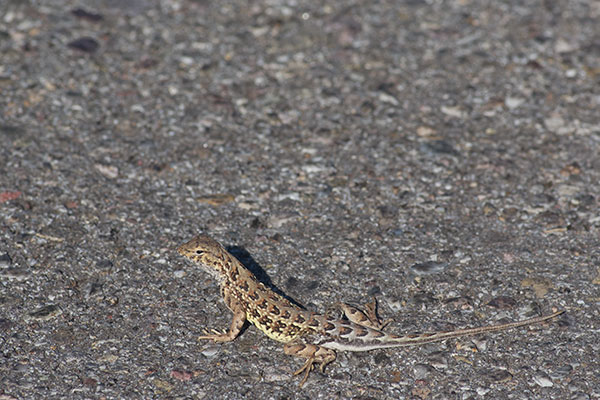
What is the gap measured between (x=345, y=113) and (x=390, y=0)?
2594 mm

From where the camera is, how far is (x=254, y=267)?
6129 millimetres

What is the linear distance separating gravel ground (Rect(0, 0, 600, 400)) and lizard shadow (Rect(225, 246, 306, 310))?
58 millimetres

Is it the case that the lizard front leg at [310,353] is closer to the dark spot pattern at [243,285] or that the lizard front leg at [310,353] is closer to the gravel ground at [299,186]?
the gravel ground at [299,186]

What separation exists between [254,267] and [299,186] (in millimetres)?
1236

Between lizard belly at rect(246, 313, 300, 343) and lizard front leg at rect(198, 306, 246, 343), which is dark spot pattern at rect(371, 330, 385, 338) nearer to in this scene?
lizard belly at rect(246, 313, 300, 343)

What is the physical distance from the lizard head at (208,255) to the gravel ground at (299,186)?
0.29 m

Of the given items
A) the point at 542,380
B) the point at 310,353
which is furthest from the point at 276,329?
the point at 542,380

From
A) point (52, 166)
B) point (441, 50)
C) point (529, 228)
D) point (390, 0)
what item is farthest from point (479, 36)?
point (52, 166)

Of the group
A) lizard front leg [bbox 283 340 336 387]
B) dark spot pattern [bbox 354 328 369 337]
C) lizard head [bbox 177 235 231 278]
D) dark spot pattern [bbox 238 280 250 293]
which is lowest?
lizard front leg [bbox 283 340 336 387]

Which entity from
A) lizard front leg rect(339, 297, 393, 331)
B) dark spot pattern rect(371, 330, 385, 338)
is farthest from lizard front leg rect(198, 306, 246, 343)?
dark spot pattern rect(371, 330, 385, 338)

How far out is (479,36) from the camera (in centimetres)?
930

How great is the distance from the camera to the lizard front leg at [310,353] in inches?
205

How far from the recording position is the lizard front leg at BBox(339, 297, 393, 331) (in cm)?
550

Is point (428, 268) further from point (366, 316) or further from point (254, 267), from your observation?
point (254, 267)
